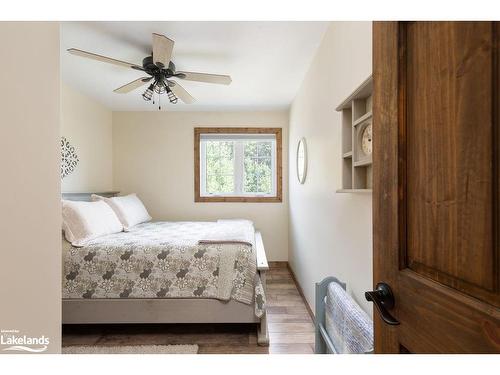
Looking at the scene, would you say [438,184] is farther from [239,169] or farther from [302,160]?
[239,169]

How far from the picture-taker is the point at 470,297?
1.87 feet

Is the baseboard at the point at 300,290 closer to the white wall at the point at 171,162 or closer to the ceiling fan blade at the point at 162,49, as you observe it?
the white wall at the point at 171,162

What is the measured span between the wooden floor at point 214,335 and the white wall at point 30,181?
127cm

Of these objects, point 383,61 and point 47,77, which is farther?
point 47,77

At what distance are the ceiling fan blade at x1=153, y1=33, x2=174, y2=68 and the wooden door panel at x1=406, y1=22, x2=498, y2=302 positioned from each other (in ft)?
5.53

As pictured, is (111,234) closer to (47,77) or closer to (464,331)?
(47,77)

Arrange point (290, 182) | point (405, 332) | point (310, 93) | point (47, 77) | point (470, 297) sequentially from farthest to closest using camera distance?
point (290, 182) → point (310, 93) → point (47, 77) → point (405, 332) → point (470, 297)

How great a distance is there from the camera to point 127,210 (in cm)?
344

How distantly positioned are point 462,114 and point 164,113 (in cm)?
431

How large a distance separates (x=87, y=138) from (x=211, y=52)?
2.32m

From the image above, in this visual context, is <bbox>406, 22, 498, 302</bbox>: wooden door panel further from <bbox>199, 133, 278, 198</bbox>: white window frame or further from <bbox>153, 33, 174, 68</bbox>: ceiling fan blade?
<bbox>199, 133, 278, 198</bbox>: white window frame

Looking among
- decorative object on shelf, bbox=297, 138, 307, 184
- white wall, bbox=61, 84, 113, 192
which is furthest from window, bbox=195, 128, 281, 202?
white wall, bbox=61, 84, 113, 192

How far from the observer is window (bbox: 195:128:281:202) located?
14.5 ft

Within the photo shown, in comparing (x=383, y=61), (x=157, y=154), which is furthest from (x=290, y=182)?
(x=383, y=61)
